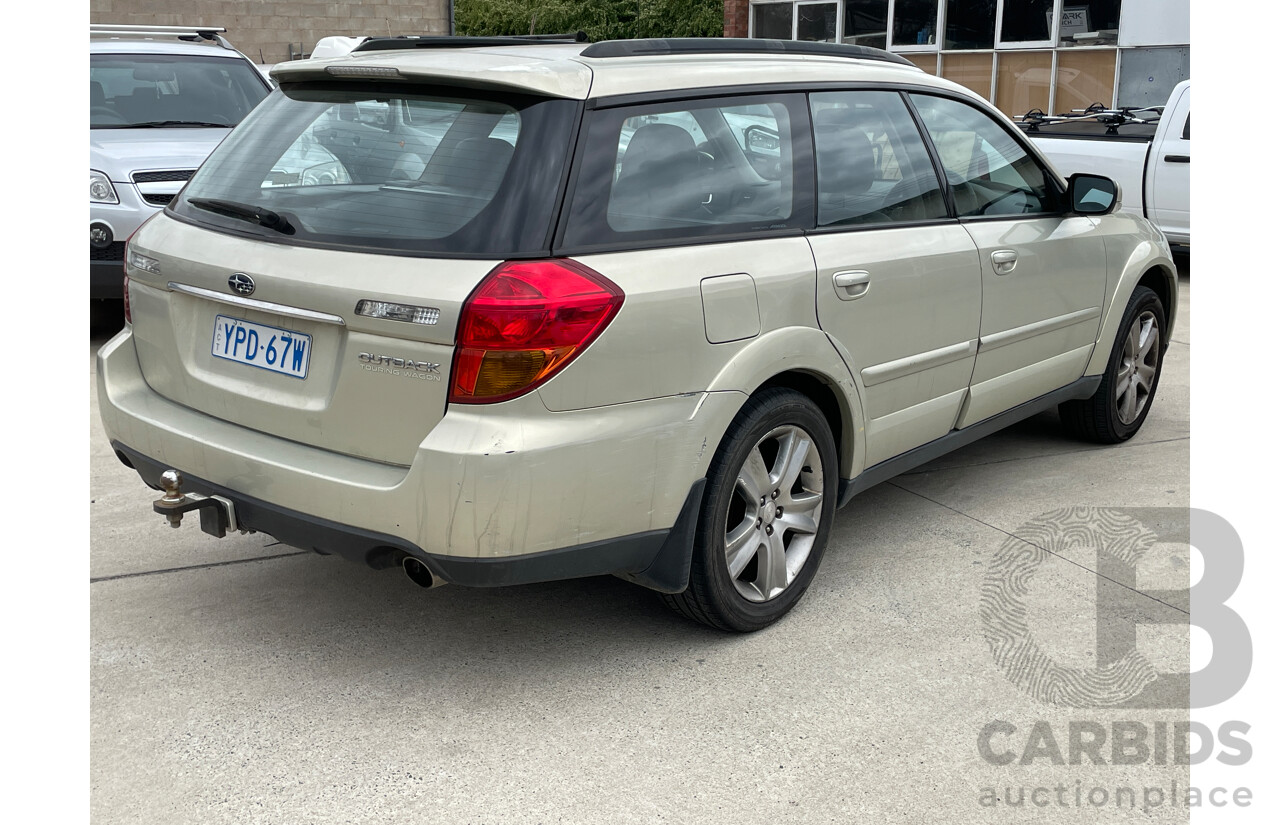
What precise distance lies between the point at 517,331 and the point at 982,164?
2405 millimetres

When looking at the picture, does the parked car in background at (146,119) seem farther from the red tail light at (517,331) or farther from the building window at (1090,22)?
the building window at (1090,22)

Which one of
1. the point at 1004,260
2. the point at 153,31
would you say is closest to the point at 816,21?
the point at 153,31

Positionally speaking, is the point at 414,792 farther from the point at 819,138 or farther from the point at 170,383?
the point at 819,138

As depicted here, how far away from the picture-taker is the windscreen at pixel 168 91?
8.49 metres

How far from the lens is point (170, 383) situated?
11.4 feet

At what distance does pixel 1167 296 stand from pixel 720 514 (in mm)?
3445

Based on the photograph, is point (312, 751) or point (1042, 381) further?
point (1042, 381)

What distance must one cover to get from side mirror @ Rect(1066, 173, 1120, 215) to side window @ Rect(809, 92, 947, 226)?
36.8 inches

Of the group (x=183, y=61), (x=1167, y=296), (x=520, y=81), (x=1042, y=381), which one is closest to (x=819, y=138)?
(x=520, y=81)

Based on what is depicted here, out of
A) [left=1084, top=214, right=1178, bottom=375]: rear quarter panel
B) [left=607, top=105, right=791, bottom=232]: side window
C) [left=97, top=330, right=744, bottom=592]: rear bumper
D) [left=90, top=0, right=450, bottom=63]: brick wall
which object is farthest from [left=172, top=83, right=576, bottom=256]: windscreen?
[left=90, top=0, right=450, bottom=63]: brick wall

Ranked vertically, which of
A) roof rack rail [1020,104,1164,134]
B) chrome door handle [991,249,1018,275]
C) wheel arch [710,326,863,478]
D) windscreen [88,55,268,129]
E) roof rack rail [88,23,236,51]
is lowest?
wheel arch [710,326,863,478]

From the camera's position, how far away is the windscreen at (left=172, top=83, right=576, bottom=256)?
9.80 ft

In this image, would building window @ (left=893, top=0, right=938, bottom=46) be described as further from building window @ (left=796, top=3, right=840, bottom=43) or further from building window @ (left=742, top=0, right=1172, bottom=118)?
building window @ (left=796, top=3, right=840, bottom=43)

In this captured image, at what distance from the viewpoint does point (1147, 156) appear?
35.1 feet
